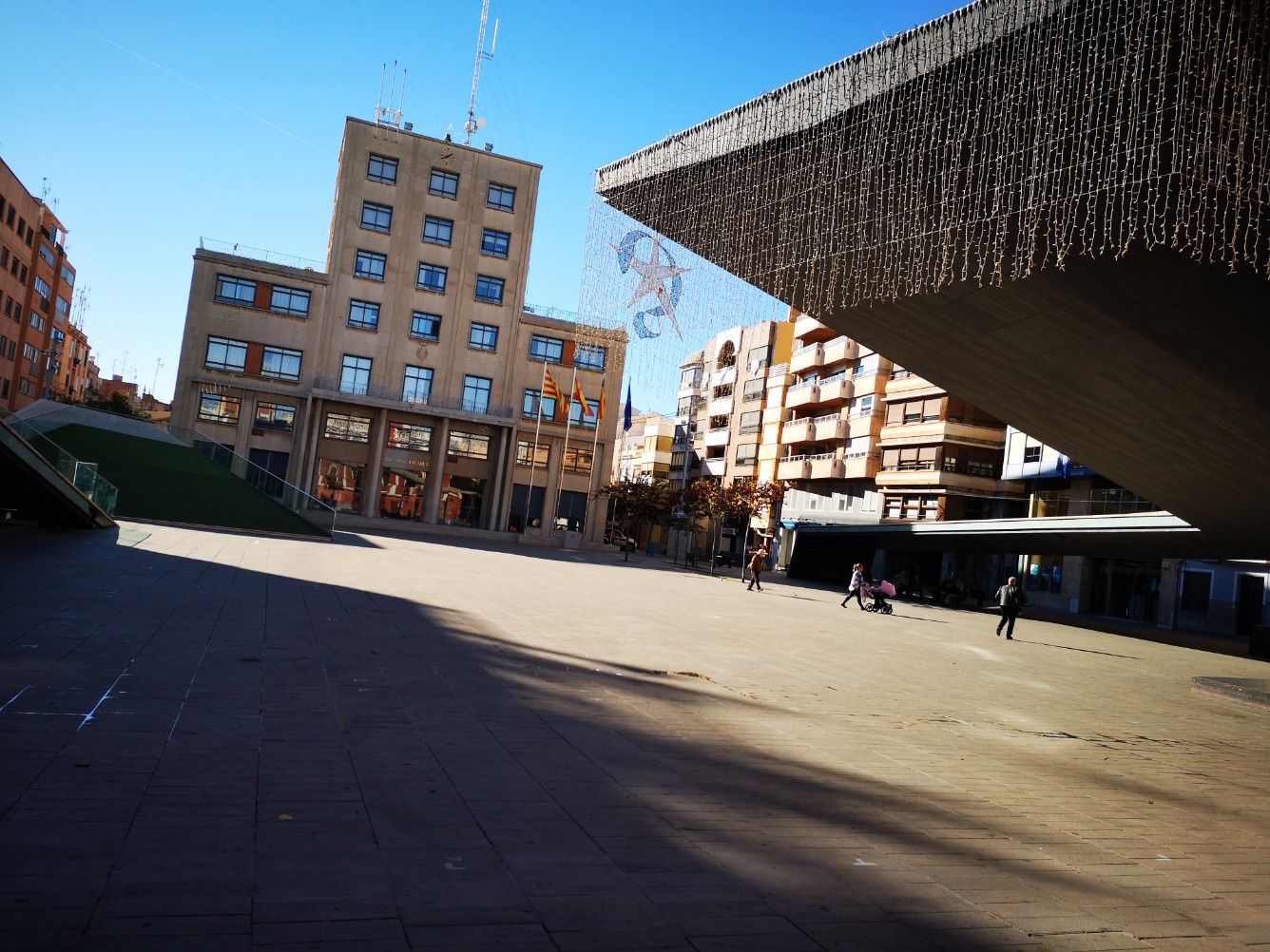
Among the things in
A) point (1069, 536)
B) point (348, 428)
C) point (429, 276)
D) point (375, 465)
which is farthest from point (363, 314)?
point (1069, 536)

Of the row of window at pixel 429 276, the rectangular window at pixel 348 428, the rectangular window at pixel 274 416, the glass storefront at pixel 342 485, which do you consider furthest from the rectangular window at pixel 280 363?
the row of window at pixel 429 276

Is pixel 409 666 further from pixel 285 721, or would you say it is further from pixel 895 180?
pixel 895 180

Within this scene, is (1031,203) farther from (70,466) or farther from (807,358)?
(807,358)

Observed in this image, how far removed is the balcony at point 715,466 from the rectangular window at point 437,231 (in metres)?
32.0

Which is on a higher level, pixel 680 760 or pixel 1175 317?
pixel 1175 317

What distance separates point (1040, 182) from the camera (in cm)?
957

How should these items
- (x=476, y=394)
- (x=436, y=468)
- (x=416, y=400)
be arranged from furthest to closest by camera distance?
(x=476, y=394)
(x=436, y=468)
(x=416, y=400)

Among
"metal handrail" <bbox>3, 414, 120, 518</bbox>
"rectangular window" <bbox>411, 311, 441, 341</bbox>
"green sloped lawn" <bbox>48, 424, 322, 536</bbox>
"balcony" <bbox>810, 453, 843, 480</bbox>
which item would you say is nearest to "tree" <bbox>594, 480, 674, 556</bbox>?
"balcony" <bbox>810, 453, 843, 480</bbox>

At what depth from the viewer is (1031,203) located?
31.6 feet

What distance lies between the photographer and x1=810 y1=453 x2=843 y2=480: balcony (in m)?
61.0

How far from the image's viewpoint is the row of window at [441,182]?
2156 inches

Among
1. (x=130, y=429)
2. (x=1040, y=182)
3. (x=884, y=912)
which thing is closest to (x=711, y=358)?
(x=130, y=429)

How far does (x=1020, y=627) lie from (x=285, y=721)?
90.1ft

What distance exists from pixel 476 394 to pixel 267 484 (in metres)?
22.2
